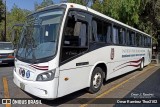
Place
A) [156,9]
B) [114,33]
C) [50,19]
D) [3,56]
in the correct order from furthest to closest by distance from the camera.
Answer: [156,9] → [3,56] → [114,33] → [50,19]

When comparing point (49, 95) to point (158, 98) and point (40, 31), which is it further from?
point (158, 98)

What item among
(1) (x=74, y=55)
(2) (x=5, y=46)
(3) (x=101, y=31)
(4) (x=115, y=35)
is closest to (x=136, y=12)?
(2) (x=5, y=46)

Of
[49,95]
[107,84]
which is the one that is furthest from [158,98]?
[49,95]

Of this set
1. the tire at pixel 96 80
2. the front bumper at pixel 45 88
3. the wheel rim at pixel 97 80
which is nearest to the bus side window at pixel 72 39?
the front bumper at pixel 45 88

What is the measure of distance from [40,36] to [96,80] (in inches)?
106

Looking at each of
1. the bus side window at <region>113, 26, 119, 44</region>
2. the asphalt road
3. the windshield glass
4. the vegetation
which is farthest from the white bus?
the vegetation

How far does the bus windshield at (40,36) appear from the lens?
665cm

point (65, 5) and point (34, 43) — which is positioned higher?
point (65, 5)

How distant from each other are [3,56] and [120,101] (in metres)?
11.0

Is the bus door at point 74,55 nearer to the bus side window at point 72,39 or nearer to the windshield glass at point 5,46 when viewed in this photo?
the bus side window at point 72,39

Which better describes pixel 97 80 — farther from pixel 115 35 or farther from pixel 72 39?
pixel 115 35

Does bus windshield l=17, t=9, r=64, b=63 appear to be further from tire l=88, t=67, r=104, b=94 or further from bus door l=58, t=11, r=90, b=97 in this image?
tire l=88, t=67, r=104, b=94

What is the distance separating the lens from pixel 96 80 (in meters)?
8.55

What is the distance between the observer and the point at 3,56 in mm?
16453
